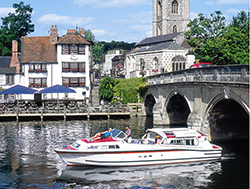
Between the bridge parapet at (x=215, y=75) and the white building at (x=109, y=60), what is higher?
the white building at (x=109, y=60)

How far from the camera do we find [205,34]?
5703cm

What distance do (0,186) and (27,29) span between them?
274 feet

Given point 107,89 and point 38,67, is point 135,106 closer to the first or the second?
point 107,89

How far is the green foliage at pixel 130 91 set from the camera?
2420 inches

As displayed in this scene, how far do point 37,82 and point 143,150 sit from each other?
151ft

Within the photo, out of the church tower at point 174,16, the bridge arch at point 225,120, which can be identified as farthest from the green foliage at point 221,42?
the church tower at point 174,16

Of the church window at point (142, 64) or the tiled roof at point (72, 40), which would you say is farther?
the church window at point (142, 64)

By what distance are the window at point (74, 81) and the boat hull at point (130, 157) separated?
42819 millimetres

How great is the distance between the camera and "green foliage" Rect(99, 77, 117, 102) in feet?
221

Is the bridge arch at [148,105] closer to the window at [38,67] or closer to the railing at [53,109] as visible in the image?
the railing at [53,109]

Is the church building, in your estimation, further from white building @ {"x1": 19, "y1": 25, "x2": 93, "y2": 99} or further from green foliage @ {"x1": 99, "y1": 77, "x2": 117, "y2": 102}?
white building @ {"x1": 19, "y1": 25, "x2": 93, "y2": 99}

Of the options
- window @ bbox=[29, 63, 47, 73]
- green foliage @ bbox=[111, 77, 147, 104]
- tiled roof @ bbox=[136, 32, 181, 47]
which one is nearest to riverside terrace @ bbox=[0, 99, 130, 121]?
green foliage @ bbox=[111, 77, 147, 104]

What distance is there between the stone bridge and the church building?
98.9ft

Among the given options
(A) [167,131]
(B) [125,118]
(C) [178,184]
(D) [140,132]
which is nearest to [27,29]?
(B) [125,118]
